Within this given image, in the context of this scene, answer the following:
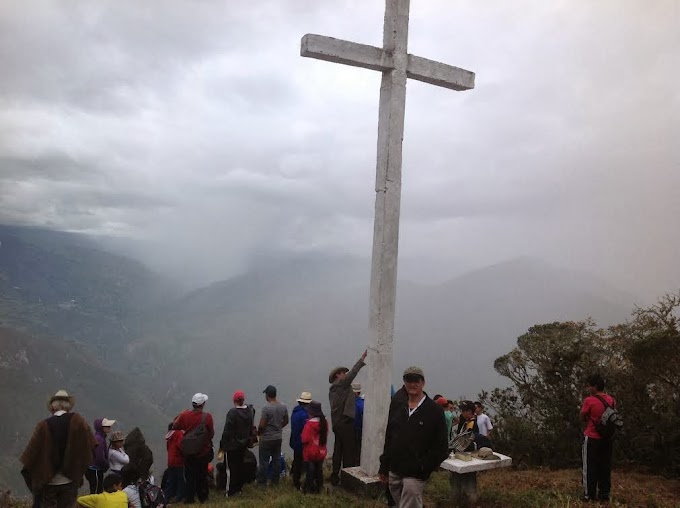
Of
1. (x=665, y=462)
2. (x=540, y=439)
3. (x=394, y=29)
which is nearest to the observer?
(x=394, y=29)

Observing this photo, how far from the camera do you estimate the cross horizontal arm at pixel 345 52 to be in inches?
291

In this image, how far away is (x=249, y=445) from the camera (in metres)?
9.27

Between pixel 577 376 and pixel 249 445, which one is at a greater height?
pixel 577 376

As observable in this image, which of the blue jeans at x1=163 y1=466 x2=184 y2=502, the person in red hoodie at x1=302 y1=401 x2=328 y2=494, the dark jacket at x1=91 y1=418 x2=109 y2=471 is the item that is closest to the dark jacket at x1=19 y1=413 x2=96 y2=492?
the dark jacket at x1=91 y1=418 x2=109 y2=471

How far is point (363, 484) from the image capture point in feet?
23.6

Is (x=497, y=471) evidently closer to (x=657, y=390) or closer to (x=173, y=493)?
(x=657, y=390)

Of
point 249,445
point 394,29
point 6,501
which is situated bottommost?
point 6,501

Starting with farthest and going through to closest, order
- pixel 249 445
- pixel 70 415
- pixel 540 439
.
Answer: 1. pixel 540 439
2. pixel 249 445
3. pixel 70 415

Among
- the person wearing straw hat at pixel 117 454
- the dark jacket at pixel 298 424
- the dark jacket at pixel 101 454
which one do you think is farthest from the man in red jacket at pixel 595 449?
the dark jacket at pixel 101 454

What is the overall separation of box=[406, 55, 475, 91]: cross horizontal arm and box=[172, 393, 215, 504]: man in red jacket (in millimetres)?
6096

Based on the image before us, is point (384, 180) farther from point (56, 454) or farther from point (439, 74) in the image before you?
point (56, 454)

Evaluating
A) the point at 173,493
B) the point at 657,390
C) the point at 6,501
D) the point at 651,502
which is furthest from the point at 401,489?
the point at 657,390

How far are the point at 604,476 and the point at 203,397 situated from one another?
19.7 ft

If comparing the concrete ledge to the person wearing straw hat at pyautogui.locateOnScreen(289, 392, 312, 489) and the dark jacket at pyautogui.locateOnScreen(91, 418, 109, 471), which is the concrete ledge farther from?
the dark jacket at pyautogui.locateOnScreen(91, 418, 109, 471)
